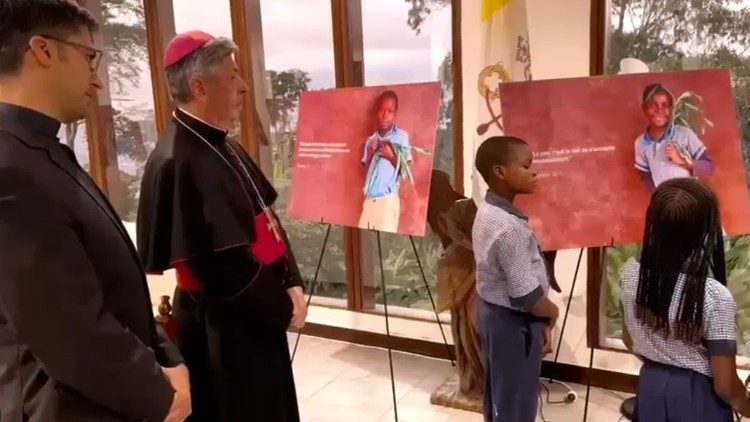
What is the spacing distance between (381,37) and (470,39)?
566mm

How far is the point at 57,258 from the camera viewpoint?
40.0 inches

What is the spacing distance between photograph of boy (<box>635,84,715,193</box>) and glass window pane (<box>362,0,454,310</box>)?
133 centimetres

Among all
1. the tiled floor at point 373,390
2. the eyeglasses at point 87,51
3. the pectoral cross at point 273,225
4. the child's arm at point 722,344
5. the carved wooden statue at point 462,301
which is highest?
the eyeglasses at point 87,51

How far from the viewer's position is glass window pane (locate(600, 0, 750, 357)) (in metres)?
2.71

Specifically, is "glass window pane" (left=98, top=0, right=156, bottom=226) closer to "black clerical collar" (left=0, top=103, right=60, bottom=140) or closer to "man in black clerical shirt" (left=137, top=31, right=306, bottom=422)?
"man in black clerical shirt" (left=137, top=31, right=306, bottom=422)

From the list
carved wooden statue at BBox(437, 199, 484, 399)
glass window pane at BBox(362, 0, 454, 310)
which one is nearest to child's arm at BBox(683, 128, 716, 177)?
carved wooden statue at BBox(437, 199, 484, 399)

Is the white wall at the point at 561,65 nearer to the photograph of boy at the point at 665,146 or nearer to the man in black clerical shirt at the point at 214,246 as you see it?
the photograph of boy at the point at 665,146

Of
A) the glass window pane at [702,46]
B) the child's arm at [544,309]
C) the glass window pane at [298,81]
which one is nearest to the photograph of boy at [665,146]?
the child's arm at [544,309]

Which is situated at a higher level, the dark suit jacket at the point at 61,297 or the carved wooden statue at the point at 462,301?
the dark suit jacket at the point at 61,297

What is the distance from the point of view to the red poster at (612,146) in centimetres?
202

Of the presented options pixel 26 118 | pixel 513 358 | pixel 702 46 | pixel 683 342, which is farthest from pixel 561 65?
pixel 26 118

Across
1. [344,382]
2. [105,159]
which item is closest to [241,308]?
[344,382]

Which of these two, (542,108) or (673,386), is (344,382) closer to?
(542,108)

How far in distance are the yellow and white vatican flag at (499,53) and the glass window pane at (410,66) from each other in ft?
2.24
